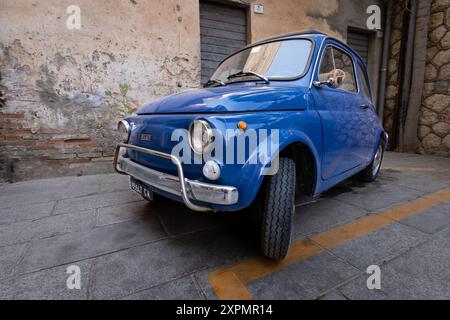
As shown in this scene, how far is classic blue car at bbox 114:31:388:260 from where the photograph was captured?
133 centimetres

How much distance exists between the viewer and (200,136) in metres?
1.36

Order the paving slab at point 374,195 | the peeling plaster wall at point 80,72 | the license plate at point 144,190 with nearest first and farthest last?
the license plate at point 144,190
the paving slab at point 374,195
the peeling plaster wall at point 80,72

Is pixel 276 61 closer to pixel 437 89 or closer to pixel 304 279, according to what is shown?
pixel 304 279

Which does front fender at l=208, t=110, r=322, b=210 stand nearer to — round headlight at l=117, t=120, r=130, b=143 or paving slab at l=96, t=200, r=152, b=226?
round headlight at l=117, t=120, r=130, b=143

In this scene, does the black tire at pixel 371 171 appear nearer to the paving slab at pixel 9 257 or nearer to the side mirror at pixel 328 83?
the side mirror at pixel 328 83

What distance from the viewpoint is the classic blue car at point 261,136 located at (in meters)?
1.33

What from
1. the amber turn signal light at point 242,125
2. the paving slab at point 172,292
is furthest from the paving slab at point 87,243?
the amber turn signal light at point 242,125

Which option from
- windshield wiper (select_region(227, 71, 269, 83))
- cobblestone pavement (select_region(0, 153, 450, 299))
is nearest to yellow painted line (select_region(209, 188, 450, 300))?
cobblestone pavement (select_region(0, 153, 450, 299))

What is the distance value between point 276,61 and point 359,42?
6017 mm

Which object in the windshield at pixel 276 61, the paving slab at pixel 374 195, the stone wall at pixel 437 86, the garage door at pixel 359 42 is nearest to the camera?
Result: the windshield at pixel 276 61

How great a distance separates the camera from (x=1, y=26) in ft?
10.9

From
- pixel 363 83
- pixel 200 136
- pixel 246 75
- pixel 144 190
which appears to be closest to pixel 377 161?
pixel 363 83

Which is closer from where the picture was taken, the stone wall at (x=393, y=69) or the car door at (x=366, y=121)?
the car door at (x=366, y=121)

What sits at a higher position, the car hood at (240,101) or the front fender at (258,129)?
the car hood at (240,101)
